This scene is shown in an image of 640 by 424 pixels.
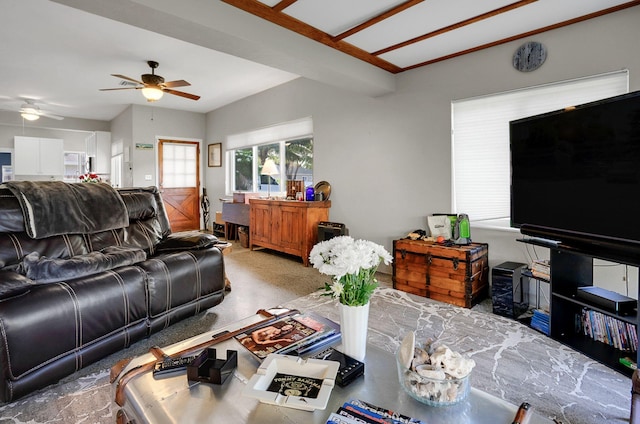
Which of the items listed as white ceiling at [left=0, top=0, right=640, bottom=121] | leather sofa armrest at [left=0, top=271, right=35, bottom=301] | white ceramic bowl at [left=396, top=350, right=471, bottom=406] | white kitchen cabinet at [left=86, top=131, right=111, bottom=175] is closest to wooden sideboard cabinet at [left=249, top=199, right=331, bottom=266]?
white ceiling at [left=0, top=0, right=640, bottom=121]

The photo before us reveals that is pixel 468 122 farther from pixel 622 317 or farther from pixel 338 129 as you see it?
pixel 622 317

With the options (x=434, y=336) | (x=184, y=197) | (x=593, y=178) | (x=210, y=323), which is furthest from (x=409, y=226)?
(x=184, y=197)

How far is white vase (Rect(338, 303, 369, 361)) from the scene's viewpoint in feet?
4.22

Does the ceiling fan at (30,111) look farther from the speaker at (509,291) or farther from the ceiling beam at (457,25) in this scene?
the speaker at (509,291)

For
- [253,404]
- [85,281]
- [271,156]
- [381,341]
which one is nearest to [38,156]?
[271,156]

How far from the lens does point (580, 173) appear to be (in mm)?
2117

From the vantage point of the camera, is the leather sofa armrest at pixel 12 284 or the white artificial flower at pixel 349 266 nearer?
the white artificial flower at pixel 349 266

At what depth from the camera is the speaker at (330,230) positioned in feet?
14.2

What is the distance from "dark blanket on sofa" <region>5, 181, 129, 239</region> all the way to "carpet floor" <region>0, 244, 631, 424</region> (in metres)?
0.96

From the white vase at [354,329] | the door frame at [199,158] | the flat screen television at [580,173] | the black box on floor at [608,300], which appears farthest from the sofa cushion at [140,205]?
the door frame at [199,158]

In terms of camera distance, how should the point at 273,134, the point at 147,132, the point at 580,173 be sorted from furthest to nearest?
the point at 147,132
the point at 273,134
the point at 580,173

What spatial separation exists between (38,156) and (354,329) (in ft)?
31.0

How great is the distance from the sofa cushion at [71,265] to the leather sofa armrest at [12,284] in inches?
4.9

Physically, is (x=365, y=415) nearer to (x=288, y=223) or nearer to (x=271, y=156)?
(x=288, y=223)
